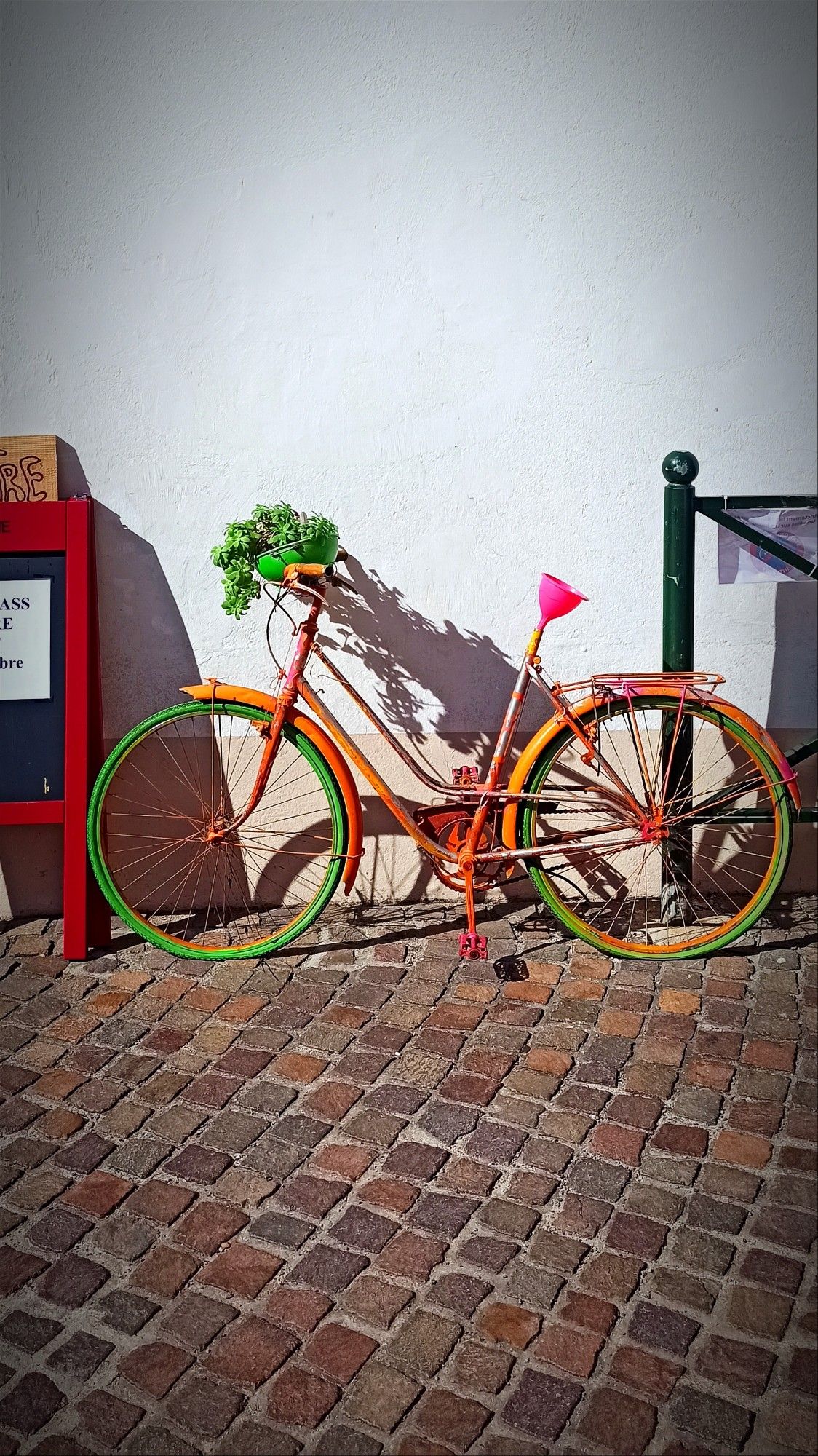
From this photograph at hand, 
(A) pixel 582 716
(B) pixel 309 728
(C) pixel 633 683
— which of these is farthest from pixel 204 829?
(C) pixel 633 683

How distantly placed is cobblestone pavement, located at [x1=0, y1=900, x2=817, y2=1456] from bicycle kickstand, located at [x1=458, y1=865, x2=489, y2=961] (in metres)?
0.07

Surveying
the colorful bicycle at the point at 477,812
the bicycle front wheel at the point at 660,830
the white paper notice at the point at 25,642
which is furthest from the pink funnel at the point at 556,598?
the white paper notice at the point at 25,642

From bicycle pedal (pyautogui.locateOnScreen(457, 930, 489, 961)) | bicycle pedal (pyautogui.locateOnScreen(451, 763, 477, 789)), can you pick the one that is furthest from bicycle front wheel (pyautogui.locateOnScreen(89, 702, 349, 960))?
bicycle pedal (pyautogui.locateOnScreen(457, 930, 489, 961))

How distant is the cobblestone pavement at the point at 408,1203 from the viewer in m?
2.43

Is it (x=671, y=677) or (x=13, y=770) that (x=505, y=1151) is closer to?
(x=671, y=677)

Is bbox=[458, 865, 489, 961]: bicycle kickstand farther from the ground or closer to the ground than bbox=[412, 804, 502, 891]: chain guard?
closer to the ground

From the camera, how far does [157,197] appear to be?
175 inches

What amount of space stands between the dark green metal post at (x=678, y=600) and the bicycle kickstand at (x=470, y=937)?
30.1 inches

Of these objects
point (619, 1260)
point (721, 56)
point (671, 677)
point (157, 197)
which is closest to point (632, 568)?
point (671, 677)

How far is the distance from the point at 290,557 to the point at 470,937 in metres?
1.41

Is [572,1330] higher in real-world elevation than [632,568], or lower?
lower

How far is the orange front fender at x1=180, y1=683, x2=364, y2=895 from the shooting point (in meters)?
4.27

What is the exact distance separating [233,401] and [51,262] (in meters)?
0.79

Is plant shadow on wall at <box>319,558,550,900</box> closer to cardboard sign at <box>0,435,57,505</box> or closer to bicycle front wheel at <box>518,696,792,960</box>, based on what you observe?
bicycle front wheel at <box>518,696,792,960</box>
